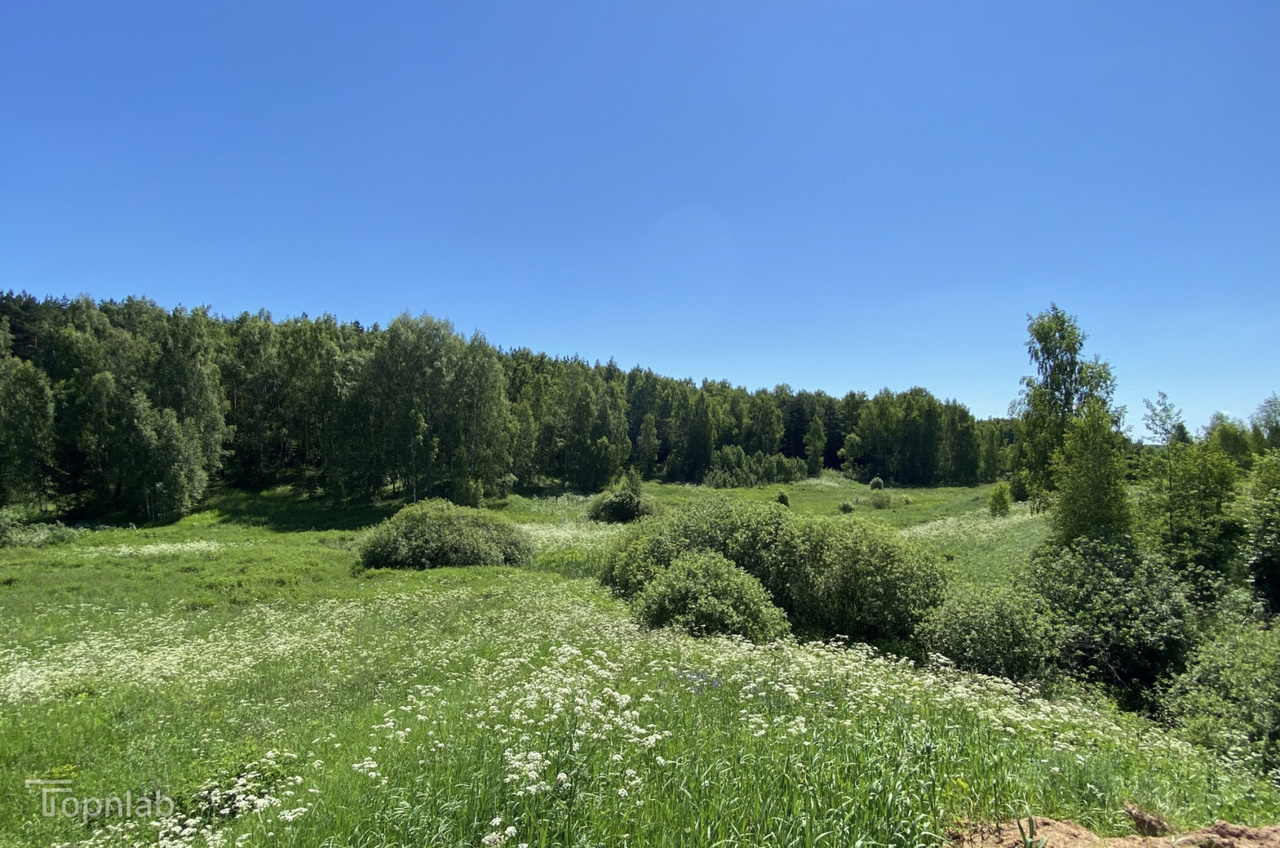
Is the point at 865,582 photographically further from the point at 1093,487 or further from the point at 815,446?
the point at 815,446

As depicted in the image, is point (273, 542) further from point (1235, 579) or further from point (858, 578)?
point (1235, 579)

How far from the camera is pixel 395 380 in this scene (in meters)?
55.7

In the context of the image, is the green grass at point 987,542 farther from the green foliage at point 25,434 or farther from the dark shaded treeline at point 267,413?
the green foliage at point 25,434

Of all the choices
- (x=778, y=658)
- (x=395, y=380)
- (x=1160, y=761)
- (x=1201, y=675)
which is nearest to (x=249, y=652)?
(x=778, y=658)

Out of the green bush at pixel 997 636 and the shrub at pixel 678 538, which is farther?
the shrub at pixel 678 538

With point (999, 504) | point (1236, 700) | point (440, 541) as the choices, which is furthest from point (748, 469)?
point (1236, 700)

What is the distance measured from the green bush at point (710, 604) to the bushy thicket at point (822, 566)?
195 cm

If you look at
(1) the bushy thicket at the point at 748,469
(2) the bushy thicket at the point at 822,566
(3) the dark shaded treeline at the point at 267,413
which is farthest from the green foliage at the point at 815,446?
(2) the bushy thicket at the point at 822,566

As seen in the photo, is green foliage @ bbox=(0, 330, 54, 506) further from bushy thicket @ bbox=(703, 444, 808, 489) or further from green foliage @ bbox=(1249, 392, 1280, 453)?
green foliage @ bbox=(1249, 392, 1280, 453)

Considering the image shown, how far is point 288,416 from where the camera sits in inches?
2552

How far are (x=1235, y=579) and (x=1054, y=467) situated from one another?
852 cm

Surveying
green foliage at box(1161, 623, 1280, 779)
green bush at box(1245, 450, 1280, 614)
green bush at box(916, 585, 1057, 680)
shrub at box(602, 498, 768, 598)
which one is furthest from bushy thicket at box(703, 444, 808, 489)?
green foliage at box(1161, 623, 1280, 779)

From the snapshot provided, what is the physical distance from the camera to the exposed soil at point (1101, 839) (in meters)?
3.69

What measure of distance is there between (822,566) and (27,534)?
46.4 meters
